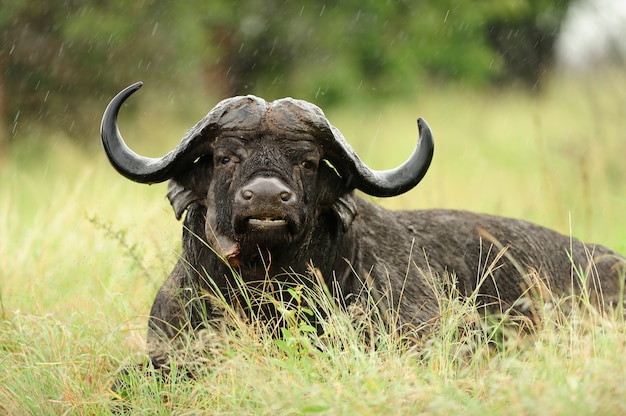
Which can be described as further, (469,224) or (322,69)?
(322,69)

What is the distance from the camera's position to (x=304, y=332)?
15.4 ft

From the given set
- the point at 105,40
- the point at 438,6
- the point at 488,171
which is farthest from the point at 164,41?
the point at 488,171

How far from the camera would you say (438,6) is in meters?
17.3

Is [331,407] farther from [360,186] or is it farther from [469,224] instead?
[469,224]

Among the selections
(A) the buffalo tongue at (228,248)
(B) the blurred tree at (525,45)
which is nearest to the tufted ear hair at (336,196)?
(A) the buffalo tongue at (228,248)

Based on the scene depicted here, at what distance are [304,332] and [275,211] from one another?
0.62m

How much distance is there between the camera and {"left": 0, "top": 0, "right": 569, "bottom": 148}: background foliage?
1698 cm

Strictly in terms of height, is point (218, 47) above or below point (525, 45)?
below

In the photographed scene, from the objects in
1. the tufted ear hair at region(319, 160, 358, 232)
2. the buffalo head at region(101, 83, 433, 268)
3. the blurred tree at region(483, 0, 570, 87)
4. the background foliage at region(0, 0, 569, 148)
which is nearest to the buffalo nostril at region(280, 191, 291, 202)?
the buffalo head at region(101, 83, 433, 268)

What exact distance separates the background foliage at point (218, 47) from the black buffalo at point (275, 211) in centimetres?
1142

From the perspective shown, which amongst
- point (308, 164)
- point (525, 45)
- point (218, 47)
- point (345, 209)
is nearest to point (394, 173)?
point (345, 209)

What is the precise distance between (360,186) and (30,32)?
43.4 ft

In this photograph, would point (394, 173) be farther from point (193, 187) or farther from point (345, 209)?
point (193, 187)

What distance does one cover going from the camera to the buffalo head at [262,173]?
471 centimetres
